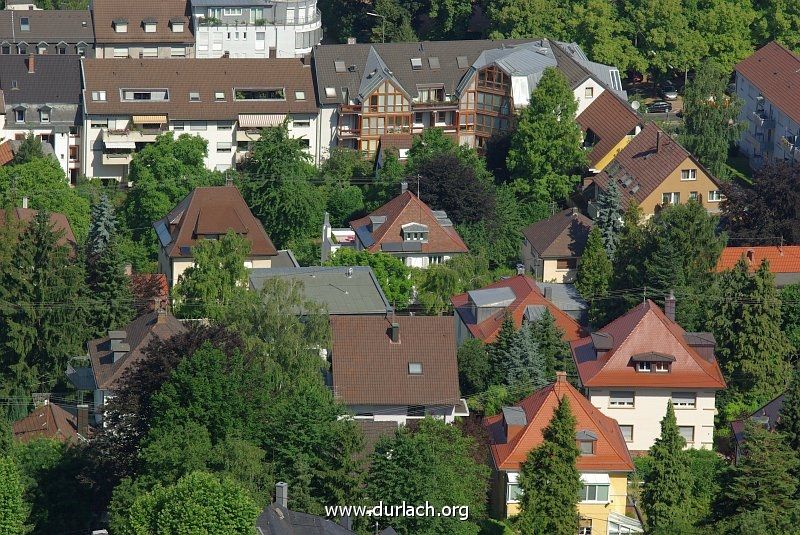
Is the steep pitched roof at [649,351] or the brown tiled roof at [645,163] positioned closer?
the steep pitched roof at [649,351]

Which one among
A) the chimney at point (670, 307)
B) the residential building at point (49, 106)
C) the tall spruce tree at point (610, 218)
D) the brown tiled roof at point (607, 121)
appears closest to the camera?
the chimney at point (670, 307)

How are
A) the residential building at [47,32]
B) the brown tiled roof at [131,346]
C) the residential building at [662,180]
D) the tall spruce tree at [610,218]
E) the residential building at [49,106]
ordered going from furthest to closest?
1. the residential building at [47,32]
2. the residential building at [49,106]
3. the residential building at [662,180]
4. the tall spruce tree at [610,218]
5. the brown tiled roof at [131,346]

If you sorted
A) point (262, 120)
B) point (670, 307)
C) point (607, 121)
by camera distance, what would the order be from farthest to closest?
point (262, 120) < point (607, 121) < point (670, 307)

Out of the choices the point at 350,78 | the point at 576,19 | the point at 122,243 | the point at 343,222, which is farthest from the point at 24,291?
the point at 576,19

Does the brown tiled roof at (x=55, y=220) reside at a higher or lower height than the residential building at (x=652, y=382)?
higher

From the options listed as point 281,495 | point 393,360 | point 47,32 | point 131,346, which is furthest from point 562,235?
point 47,32

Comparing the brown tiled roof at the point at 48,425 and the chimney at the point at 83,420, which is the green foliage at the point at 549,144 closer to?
the chimney at the point at 83,420

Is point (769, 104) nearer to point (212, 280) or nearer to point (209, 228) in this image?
point (209, 228)

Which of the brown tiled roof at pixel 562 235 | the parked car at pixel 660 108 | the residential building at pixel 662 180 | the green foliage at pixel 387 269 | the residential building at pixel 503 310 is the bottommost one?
the residential building at pixel 503 310

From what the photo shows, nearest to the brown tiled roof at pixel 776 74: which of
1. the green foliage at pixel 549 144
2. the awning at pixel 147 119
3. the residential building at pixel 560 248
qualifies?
the green foliage at pixel 549 144
